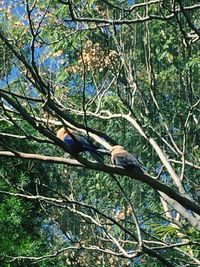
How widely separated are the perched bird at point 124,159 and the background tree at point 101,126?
0.10m

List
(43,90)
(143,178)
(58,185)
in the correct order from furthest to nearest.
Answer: (58,185) < (143,178) < (43,90)

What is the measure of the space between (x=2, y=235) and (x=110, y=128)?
485 cm

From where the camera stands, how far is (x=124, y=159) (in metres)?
2.95

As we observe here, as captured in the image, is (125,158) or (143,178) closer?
(143,178)

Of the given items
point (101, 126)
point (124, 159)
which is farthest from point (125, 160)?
point (101, 126)

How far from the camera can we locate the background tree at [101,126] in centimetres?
290

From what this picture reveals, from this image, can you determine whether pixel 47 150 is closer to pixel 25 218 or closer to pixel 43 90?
pixel 25 218

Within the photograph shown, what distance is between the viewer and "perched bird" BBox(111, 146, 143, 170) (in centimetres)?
287

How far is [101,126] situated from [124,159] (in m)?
6.82

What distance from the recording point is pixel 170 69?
905cm

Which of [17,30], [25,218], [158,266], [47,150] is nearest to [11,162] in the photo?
[25,218]

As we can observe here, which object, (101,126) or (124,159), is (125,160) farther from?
(101,126)

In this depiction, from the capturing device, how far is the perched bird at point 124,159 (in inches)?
113

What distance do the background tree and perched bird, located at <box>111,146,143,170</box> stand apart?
0.32 ft
